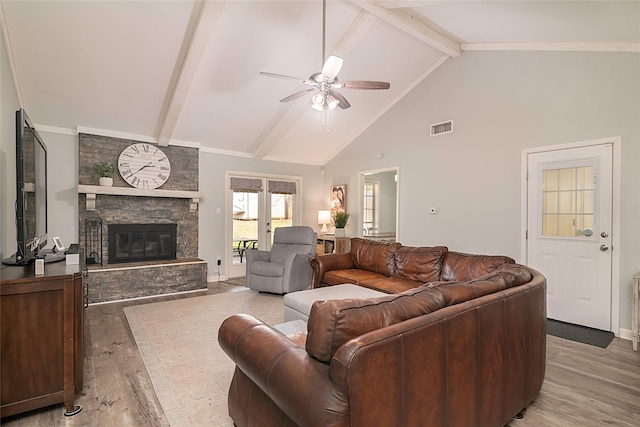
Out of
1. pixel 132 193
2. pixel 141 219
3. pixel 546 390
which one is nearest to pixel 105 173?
pixel 132 193

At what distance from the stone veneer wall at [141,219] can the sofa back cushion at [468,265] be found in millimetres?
3718

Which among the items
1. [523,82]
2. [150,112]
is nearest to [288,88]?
[150,112]

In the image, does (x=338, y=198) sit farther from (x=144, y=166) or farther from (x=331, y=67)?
(x=331, y=67)

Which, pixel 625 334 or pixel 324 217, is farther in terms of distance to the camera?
pixel 324 217

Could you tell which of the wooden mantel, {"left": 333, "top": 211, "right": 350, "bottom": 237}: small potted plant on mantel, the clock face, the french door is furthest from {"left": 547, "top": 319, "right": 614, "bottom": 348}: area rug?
the clock face

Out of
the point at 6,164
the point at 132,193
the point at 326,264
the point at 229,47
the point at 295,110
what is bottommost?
the point at 326,264

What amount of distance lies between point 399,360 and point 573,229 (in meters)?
3.53

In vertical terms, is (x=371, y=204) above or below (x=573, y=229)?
above

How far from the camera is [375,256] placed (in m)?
4.18

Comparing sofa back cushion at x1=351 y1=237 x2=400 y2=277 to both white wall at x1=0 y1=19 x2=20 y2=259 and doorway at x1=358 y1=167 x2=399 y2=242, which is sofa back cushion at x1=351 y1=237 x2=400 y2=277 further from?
white wall at x1=0 y1=19 x2=20 y2=259

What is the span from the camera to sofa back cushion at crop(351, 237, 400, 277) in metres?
4.04

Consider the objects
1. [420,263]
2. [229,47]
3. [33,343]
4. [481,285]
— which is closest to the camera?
[481,285]

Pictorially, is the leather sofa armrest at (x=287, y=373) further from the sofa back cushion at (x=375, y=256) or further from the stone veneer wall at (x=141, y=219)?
the stone veneer wall at (x=141, y=219)

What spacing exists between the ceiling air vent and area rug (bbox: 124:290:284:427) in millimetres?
3438
